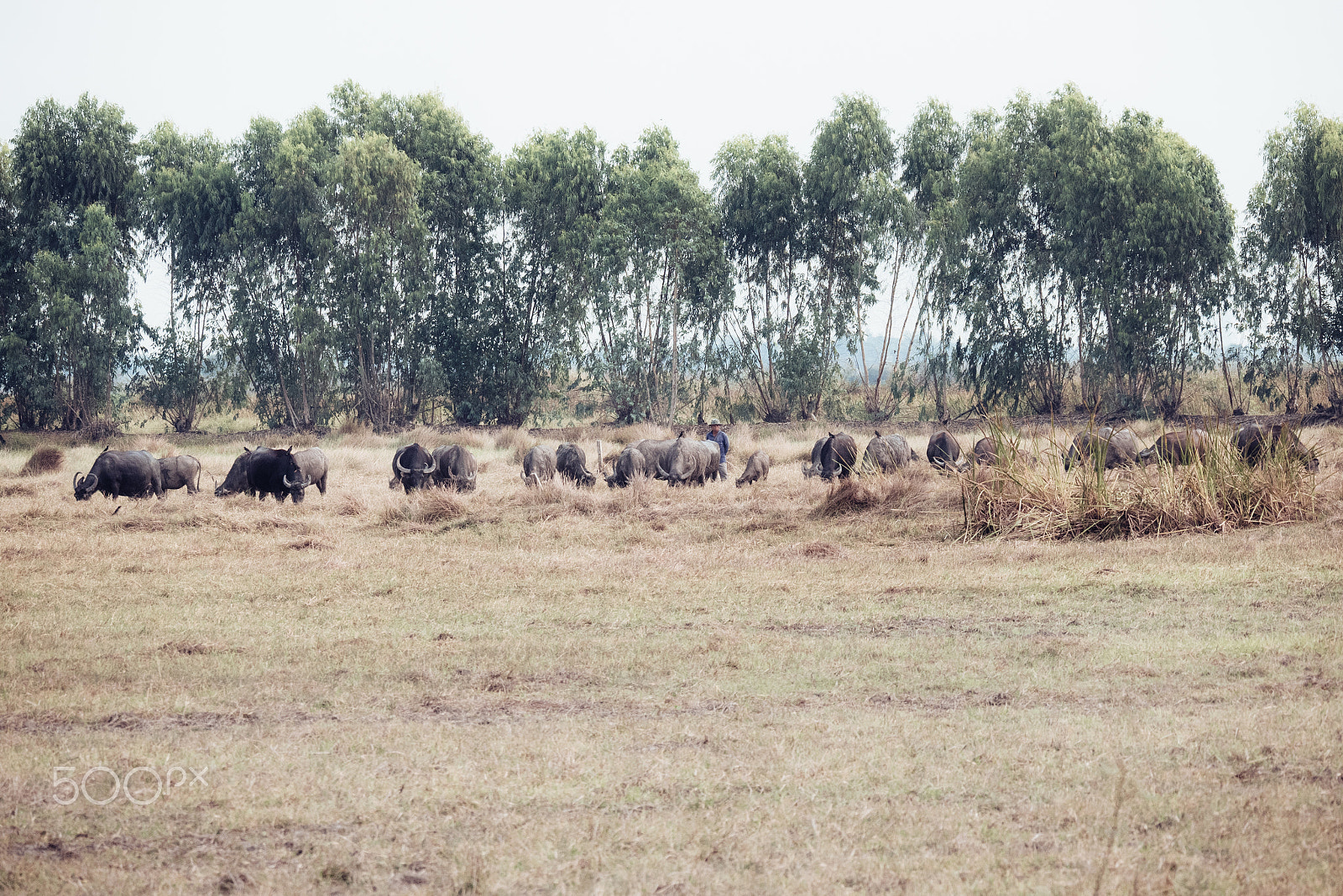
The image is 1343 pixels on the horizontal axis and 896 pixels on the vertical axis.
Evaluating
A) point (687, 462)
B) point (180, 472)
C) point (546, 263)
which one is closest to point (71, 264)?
point (546, 263)

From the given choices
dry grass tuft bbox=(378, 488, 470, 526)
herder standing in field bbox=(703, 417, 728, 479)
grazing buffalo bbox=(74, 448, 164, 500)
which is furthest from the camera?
herder standing in field bbox=(703, 417, 728, 479)

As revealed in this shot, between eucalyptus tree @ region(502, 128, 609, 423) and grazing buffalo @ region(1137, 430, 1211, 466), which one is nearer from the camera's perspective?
grazing buffalo @ region(1137, 430, 1211, 466)

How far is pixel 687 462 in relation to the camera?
20.2 m

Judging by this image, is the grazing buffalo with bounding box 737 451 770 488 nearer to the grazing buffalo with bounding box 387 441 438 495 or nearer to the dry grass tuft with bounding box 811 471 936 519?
the dry grass tuft with bounding box 811 471 936 519

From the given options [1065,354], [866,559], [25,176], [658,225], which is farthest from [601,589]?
[25,176]

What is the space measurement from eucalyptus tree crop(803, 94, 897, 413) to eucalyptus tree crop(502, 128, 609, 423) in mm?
7585

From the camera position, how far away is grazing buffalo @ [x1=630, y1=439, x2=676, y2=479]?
2028 centimetres

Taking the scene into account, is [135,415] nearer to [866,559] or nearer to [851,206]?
[851,206]

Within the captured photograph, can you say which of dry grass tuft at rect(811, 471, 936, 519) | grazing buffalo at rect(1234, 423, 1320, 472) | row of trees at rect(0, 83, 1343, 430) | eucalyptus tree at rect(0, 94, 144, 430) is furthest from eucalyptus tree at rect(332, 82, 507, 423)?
grazing buffalo at rect(1234, 423, 1320, 472)

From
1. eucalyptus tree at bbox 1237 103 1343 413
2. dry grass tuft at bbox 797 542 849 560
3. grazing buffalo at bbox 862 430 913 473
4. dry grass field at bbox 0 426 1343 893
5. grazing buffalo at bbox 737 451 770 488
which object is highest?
eucalyptus tree at bbox 1237 103 1343 413

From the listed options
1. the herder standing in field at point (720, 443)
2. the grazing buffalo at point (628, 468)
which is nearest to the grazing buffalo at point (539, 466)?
the grazing buffalo at point (628, 468)

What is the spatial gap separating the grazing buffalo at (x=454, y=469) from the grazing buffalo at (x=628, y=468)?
259 cm

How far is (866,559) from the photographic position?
12.1 m

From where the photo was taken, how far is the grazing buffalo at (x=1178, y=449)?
13453 millimetres
